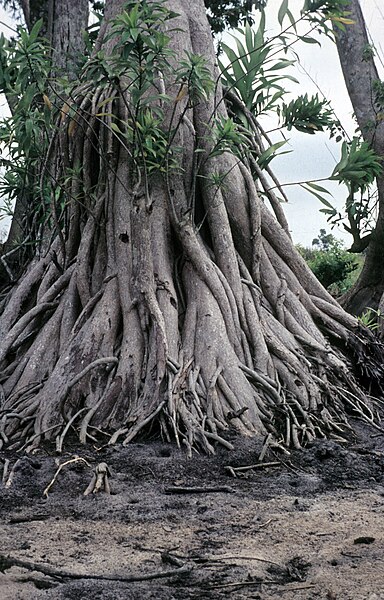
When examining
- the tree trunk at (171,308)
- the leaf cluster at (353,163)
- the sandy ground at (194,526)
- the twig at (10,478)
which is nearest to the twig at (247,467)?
the sandy ground at (194,526)

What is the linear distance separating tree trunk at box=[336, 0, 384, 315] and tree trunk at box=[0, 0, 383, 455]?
4386 millimetres

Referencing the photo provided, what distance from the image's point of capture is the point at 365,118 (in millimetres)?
11602

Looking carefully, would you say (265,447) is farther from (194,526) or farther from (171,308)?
(171,308)

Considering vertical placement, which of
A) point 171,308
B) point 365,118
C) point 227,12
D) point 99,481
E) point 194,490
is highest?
point 227,12

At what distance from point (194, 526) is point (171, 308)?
241 centimetres

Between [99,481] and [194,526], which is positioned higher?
[99,481]

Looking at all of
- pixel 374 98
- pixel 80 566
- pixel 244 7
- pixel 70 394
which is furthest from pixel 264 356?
pixel 244 7

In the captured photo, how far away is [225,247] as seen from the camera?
20.9 feet

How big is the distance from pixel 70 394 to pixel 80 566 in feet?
8.18

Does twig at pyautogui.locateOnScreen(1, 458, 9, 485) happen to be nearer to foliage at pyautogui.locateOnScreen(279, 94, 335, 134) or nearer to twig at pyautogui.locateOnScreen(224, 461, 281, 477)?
twig at pyautogui.locateOnScreen(224, 461, 281, 477)

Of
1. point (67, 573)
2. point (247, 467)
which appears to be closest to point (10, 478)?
point (247, 467)

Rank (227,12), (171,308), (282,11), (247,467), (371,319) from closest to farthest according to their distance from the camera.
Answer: (247,467) < (282,11) < (171,308) < (371,319) < (227,12)

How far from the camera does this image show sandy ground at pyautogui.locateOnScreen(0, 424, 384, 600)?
2.92 meters

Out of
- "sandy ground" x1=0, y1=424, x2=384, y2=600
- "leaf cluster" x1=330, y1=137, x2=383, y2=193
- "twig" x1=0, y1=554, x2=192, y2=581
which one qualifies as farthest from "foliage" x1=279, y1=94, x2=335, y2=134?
"twig" x1=0, y1=554, x2=192, y2=581
